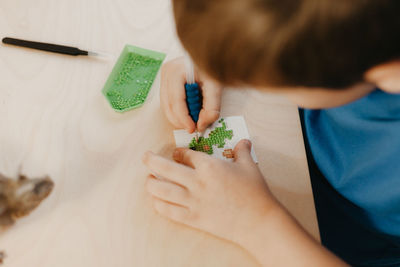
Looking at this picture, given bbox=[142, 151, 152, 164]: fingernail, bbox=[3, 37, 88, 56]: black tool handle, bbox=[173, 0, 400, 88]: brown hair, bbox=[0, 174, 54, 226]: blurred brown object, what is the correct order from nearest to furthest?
1. bbox=[173, 0, 400, 88]: brown hair
2. bbox=[0, 174, 54, 226]: blurred brown object
3. bbox=[142, 151, 152, 164]: fingernail
4. bbox=[3, 37, 88, 56]: black tool handle

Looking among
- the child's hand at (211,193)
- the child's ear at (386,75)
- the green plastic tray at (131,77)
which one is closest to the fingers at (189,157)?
the child's hand at (211,193)

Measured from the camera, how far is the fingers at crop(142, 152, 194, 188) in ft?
1.65

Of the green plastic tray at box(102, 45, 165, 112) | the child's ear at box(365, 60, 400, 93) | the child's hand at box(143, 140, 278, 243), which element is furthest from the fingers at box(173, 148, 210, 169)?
the child's ear at box(365, 60, 400, 93)

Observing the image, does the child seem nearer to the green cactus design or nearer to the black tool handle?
the green cactus design

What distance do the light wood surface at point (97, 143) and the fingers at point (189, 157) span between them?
3 centimetres

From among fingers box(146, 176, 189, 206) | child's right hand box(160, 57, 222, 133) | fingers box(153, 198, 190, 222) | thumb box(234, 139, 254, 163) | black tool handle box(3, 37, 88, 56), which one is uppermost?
black tool handle box(3, 37, 88, 56)

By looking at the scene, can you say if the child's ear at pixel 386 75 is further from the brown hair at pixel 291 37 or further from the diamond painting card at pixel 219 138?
the diamond painting card at pixel 219 138

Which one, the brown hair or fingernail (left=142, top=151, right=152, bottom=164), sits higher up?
the brown hair

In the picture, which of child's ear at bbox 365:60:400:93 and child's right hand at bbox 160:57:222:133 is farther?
child's right hand at bbox 160:57:222:133

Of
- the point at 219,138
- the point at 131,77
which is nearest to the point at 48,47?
the point at 131,77

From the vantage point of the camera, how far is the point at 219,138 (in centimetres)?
57

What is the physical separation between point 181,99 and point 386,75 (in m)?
0.34

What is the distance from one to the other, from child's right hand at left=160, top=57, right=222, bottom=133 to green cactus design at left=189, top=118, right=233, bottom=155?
2 cm

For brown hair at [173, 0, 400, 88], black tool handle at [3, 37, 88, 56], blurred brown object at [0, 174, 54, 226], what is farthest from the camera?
black tool handle at [3, 37, 88, 56]
